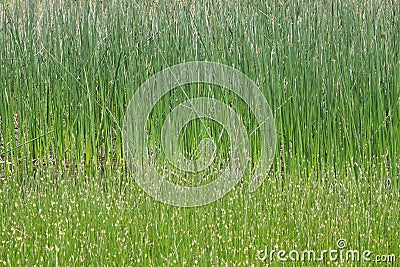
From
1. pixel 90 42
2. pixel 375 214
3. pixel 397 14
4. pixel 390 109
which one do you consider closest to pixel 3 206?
pixel 90 42

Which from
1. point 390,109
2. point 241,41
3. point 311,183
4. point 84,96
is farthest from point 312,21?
point 84,96

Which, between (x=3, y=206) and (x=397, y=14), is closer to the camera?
(x=3, y=206)

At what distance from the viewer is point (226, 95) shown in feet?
Result: 11.6

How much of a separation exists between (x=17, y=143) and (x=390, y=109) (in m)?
2.23

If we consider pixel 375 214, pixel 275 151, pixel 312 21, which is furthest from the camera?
pixel 312 21

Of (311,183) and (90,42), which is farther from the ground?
(90,42)

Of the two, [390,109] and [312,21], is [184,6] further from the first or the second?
[390,109]

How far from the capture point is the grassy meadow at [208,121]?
3016 mm

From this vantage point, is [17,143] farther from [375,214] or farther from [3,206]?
[375,214]

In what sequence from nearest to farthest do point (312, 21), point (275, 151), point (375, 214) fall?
point (375, 214) → point (275, 151) → point (312, 21)

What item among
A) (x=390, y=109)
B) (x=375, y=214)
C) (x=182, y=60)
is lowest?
(x=375, y=214)

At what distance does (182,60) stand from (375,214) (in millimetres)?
1378

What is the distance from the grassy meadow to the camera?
3.02 meters

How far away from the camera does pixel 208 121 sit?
3602 millimetres
